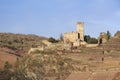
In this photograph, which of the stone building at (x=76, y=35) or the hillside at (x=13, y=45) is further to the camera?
the stone building at (x=76, y=35)

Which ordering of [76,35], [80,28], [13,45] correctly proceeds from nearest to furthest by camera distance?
[76,35]
[80,28]
[13,45]

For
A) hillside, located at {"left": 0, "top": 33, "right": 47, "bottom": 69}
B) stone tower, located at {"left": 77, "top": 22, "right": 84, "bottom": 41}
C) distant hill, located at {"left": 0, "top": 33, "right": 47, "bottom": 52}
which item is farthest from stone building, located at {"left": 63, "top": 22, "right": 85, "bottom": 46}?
distant hill, located at {"left": 0, "top": 33, "right": 47, "bottom": 52}

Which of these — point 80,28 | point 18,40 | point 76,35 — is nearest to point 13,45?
point 18,40

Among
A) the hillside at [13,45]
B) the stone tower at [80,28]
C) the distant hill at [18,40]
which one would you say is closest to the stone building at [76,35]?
the stone tower at [80,28]

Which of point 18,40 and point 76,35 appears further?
point 18,40

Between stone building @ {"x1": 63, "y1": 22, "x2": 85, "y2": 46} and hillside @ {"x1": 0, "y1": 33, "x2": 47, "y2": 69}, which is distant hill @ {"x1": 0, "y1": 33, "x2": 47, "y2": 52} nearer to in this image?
hillside @ {"x1": 0, "y1": 33, "x2": 47, "y2": 69}

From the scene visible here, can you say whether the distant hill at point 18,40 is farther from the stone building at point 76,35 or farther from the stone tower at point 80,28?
the stone tower at point 80,28

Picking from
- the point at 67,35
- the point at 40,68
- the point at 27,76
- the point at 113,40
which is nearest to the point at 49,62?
the point at 40,68

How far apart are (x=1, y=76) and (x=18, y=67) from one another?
17.0 feet

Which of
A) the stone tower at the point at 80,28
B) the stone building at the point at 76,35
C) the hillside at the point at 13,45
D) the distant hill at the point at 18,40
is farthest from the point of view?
the distant hill at the point at 18,40

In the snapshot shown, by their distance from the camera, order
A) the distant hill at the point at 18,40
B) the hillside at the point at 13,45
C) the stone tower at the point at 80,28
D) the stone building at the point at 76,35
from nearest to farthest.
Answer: the hillside at the point at 13,45
the stone building at the point at 76,35
the stone tower at the point at 80,28
the distant hill at the point at 18,40

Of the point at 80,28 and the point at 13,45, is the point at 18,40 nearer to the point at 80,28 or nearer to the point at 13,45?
the point at 13,45

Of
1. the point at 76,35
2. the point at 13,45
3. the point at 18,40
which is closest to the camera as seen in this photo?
the point at 76,35

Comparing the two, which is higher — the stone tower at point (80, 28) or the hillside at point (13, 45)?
the stone tower at point (80, 28)
